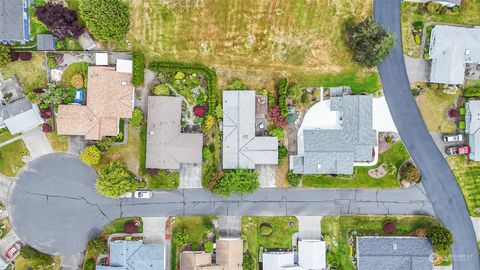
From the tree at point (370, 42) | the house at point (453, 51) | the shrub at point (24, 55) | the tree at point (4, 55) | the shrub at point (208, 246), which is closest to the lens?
the tree at point (370, 42)

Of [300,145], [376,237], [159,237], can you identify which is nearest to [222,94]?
[300,145]

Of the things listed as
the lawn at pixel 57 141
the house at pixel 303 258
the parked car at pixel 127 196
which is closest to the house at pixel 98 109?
the lawn at pixel 57 141

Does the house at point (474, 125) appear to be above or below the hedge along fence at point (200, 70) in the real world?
below

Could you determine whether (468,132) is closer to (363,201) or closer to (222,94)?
(363,201)

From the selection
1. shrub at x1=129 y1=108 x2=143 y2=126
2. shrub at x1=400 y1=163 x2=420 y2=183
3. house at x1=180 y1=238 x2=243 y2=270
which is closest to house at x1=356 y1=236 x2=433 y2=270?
shrub at x1=400 y1=163 x2=420 y2=183

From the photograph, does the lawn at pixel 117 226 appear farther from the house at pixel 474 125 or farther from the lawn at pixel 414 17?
the house at pixel 474 125

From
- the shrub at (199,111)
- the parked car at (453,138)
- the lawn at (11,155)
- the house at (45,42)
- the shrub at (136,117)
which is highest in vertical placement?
the house at (45,42)

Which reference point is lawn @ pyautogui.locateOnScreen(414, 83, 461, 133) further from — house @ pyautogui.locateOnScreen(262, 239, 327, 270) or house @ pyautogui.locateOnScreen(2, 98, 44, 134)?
house @ pyautogui.locateOnScreen(2, 98, 44, 134)
